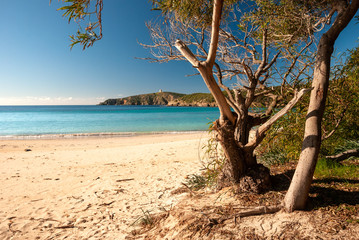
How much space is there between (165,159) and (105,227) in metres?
5.25

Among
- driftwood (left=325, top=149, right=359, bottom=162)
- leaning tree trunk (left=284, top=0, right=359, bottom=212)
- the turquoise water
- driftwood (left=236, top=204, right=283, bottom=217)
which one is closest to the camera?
leaning tree trunk (left=284, top=0, right=359, bottom=212)

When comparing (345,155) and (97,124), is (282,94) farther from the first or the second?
(97,124)

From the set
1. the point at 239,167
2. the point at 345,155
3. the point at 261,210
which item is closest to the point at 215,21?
the point at 239,167

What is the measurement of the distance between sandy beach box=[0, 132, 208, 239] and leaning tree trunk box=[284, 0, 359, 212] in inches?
94.7

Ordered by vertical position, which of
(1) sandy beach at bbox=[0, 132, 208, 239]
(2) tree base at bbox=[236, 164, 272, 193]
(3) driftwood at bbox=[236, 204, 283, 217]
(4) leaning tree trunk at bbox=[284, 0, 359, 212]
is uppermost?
(4) leaning tree trunk at bbox=[284, 0, 359, 212]

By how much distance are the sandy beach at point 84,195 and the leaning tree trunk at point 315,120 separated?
Answer: 2406 millimetres

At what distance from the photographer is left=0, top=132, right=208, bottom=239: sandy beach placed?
3.75m

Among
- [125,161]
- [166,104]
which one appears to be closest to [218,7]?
[125,161]

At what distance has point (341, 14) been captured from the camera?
8.80 ft

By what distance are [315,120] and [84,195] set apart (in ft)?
17.5

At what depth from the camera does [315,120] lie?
2.55 meters

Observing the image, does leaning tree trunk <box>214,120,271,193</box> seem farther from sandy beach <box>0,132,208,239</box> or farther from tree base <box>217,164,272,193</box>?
sandy beach <box>0,132,208,239</box>

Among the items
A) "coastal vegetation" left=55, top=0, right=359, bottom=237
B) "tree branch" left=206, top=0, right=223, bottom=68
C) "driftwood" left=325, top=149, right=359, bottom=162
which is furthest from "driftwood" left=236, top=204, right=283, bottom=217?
"driftwood" left=325, top=149, right=359, bottom=162

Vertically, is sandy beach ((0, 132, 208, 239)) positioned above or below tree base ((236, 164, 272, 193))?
below
